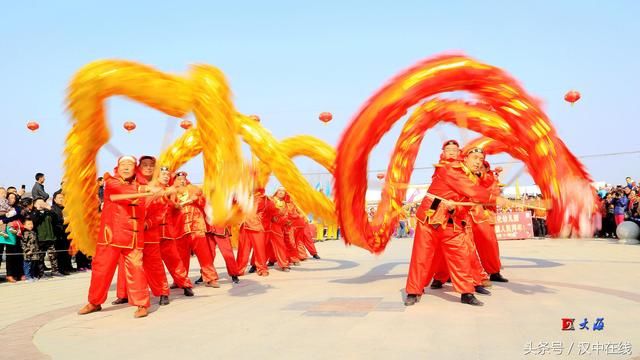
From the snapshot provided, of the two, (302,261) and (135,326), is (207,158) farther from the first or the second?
(302,261)

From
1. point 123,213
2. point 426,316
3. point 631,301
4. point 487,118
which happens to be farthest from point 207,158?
point 631,301

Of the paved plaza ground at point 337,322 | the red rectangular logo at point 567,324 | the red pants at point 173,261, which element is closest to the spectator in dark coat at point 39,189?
the paved plaza ground at point 337,322

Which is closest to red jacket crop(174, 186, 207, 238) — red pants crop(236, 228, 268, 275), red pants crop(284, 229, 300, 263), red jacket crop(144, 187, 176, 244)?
red jacket crop(144, 187, 176, 244)

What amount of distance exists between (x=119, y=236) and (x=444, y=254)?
10.8 feet

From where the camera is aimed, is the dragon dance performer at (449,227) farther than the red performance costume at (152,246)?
No

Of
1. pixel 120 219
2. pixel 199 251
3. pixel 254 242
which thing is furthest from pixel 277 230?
pixel 120 219

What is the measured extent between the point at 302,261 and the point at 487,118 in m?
5.93

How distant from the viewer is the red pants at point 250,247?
866 cm

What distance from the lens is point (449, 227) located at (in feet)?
18.3

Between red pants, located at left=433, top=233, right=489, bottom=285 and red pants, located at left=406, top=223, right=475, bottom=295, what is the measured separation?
125mm

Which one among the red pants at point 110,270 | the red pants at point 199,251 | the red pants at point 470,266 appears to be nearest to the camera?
the red pants at point 110,270

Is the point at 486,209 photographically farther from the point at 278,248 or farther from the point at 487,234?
the point at 278,248

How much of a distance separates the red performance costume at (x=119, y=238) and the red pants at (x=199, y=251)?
1640 millimetres

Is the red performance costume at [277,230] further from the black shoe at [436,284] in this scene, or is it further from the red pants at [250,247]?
the black shoe at [436,284]
